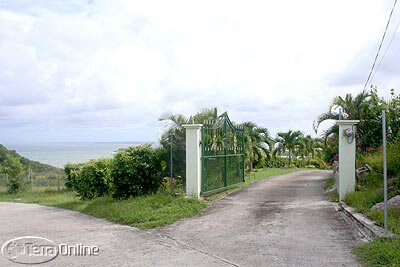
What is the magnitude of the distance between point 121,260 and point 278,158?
108 feet

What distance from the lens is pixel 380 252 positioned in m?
6.20

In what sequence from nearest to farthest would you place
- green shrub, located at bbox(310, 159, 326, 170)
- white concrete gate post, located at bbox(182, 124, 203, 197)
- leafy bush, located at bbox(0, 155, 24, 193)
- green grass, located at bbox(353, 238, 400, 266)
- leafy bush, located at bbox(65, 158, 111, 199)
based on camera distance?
green grass, located at bbox(353, 238, 400, 266)
white concrete gate post, located at bbox(182, 124, 203, 197)
leafy bush, located at bbox(65, 158, 111, 199)
leafy bush, located at bbox(0, 155, 24, 193)
green shrub, located at bbox(310, 159, 326, 170)

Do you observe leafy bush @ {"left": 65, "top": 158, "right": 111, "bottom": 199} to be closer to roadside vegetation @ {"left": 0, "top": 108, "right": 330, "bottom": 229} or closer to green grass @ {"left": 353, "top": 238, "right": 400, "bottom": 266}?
roadside vegetation @ {"left": 0, "top": 108, "right": 330, "bottom": 229}

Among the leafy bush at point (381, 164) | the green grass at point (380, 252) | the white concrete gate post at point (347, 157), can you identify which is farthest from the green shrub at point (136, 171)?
the green grass at point (380, 252)

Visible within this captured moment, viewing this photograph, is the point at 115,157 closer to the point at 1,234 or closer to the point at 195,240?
the point at 1,234

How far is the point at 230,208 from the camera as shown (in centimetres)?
1122

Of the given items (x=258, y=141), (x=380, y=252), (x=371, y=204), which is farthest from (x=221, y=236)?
(x=258, y=141)

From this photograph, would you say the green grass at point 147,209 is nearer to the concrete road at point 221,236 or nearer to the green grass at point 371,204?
the concrete road at point 221,236

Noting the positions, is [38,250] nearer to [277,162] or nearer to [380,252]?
[380,252]

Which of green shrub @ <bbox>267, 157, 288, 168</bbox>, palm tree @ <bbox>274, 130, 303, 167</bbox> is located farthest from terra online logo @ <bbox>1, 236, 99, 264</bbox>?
palm tree @ <bbox>274, 130, 303, 167</bbox>

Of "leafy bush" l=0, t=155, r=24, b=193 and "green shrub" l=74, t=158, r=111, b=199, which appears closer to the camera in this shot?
"green shrub" l=74, t=158, r=111, b=199

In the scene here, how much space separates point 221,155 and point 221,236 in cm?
558

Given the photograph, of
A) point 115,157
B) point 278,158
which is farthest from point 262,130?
point 115,157

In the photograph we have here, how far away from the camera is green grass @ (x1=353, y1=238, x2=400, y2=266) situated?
5.86m
